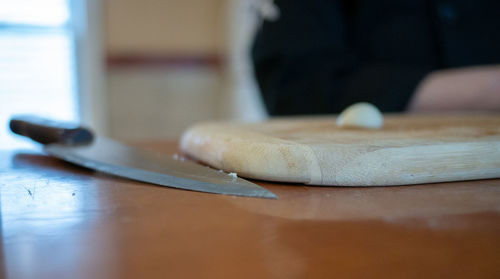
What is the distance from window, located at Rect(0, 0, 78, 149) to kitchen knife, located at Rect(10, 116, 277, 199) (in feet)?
4.46

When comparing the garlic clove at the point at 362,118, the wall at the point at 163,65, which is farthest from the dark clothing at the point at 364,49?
the wall at the point at 163,65

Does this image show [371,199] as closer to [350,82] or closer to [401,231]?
[401,231]

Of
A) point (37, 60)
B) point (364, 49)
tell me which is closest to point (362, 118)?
point (364, 49)

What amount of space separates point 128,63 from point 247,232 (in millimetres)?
1777

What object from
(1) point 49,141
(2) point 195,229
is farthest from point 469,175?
(1) point 49,141

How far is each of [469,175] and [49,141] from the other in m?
0.46

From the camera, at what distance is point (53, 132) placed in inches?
19.0

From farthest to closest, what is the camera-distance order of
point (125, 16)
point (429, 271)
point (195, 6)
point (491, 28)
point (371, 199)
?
point (195, 6) → point (125, 16) → point (491, 28) → point (371, 199) → point (429, 271)

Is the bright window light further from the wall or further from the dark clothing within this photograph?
the dark clothing

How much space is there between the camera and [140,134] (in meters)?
1.97

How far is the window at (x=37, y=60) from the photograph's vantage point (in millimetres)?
1706

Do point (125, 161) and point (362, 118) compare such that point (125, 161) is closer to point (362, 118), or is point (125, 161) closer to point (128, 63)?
point (362, 118)

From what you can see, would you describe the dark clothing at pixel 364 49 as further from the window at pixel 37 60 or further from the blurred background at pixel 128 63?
the window at pixel 37 60

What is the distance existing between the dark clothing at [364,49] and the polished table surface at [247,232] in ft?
1.96
